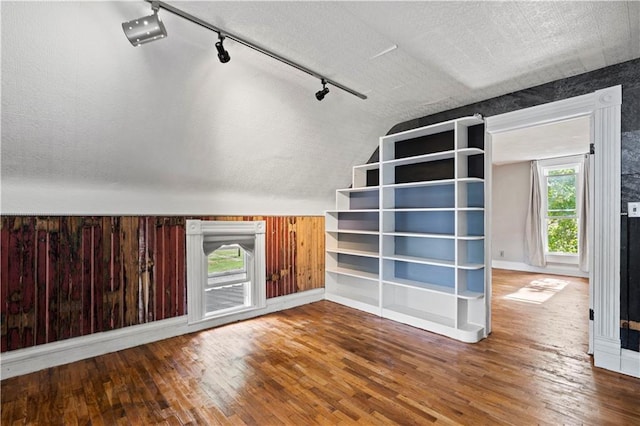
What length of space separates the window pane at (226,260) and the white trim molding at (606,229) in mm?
3725

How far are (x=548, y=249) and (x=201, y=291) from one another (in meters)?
7.51

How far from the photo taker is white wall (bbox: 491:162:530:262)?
7355 millimetres

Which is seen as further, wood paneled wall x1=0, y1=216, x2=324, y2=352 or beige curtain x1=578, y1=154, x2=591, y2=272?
beige curtain x1=578, y1=154, x2=591, y2=272

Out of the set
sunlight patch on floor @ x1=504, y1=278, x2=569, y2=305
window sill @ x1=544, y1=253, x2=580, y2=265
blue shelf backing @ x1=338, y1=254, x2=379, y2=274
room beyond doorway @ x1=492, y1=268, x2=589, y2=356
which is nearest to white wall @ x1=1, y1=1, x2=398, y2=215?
blue shelf backing @ x1=338, y1=254, x2=379, y2=274

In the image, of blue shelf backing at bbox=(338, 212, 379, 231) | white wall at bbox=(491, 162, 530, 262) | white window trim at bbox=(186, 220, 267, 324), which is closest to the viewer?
white window trim at bbox=(186, 220, 267, 324)

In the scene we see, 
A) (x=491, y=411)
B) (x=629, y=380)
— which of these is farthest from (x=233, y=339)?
(x=629, y=380)

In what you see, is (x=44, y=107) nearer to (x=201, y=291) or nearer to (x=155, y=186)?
(x=155, y=186)

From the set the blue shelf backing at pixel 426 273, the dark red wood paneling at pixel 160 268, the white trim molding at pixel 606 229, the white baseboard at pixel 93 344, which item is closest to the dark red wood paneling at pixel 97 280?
the white baseboard at pixel 93 344

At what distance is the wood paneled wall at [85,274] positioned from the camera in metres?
2.54

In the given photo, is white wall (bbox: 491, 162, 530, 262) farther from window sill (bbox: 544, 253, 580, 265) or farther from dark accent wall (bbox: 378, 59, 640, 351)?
dark accent wall (bbox: 378, 59, 640, 351)

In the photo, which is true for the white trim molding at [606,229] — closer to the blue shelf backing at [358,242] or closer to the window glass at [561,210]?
the blue shelf backing at [358,242]

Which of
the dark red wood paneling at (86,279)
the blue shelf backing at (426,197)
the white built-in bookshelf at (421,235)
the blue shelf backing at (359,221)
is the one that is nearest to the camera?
the dark red wood paneling at (86,279)

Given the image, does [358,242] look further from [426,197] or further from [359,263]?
[426,197]

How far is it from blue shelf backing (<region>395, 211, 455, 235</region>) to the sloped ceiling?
4.28 feet
